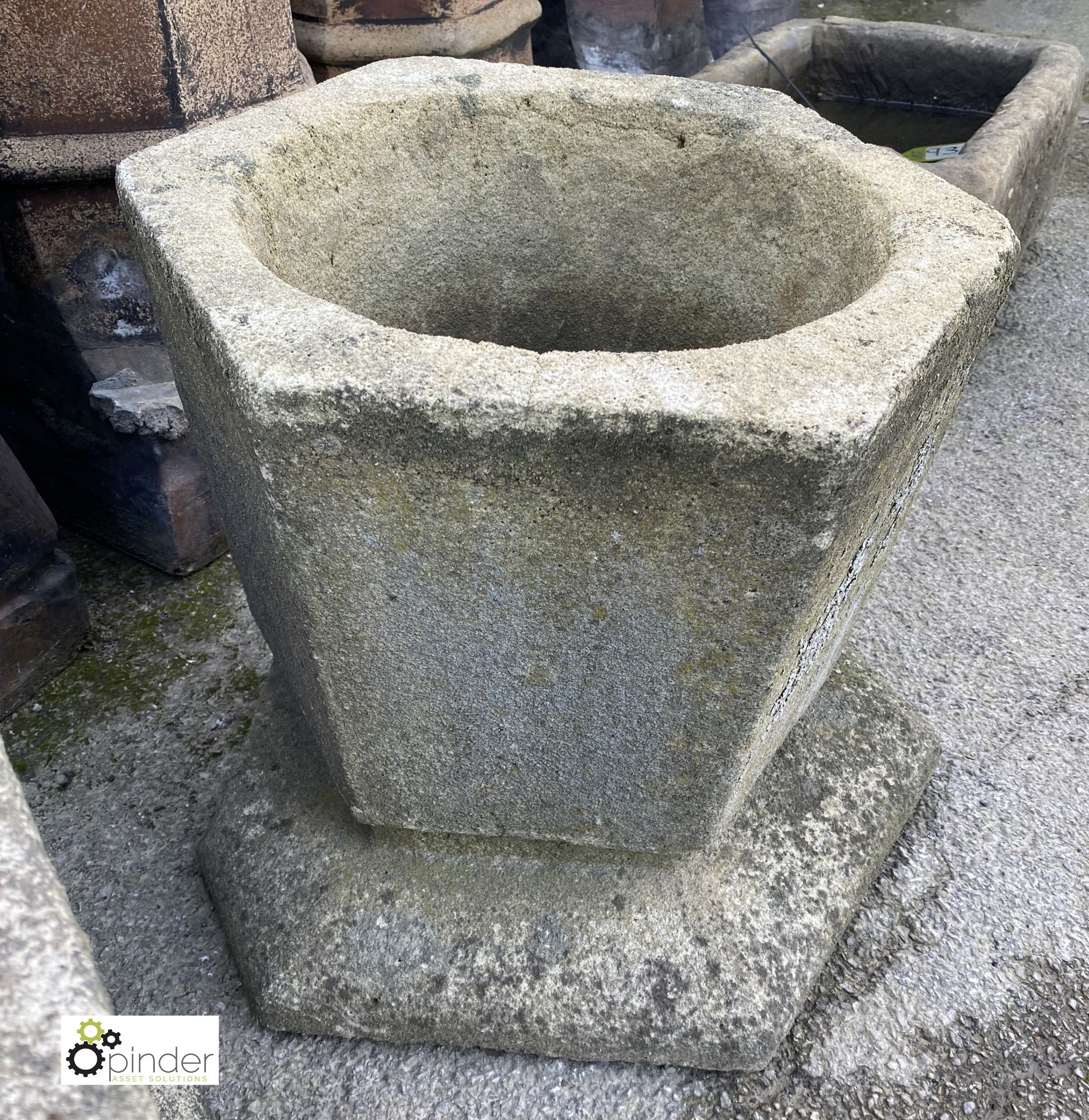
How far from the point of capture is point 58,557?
192cm

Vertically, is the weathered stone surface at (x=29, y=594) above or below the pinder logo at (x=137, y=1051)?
below

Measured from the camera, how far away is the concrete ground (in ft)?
4.37

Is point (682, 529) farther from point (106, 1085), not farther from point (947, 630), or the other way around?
point (947, 630)

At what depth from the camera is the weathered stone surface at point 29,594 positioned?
1811 mm

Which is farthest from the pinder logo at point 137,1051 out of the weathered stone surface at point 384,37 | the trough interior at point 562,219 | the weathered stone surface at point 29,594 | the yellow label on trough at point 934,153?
the yellow label on trough at point 934,153

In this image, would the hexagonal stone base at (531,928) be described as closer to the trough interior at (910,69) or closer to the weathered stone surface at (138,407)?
the weathered stone surface at (138,407)

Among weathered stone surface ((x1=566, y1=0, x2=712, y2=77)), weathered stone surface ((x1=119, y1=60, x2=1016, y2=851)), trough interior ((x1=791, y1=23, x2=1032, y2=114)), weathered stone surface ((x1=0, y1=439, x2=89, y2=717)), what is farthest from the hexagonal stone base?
weathered stone surface ((x1=566, y1=0, x2=712, y2=77))

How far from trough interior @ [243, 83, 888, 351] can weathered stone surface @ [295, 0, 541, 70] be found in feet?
4.61

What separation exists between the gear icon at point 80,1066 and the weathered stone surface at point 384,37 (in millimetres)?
2587

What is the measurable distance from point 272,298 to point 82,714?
118cm

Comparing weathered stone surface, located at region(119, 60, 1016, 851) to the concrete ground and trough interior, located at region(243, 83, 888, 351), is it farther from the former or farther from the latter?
the concrete ground

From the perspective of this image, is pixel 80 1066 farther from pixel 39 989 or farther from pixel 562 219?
pixel 562 219

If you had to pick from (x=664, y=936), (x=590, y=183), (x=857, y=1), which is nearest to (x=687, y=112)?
(x=590, y=183)

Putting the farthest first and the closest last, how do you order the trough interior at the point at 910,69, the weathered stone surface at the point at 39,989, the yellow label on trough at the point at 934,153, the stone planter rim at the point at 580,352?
the trough interior at the point at 910,69 → the yellow label on trough at the point at 934,153 → the stone planter rim at the point at 580,352 → the weathered stone surface at the point at 39,989
